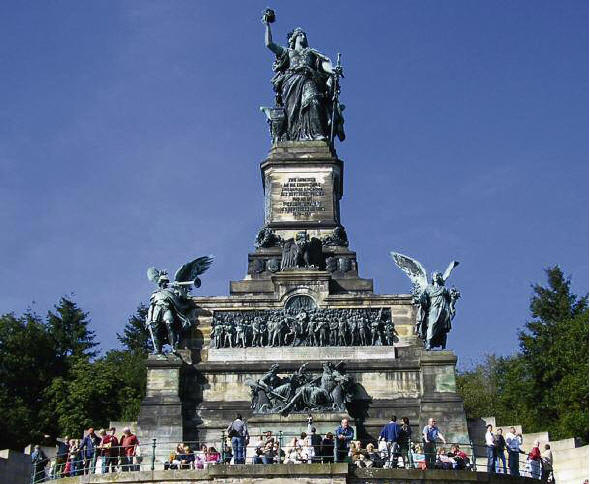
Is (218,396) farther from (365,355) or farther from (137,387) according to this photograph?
(137,387)

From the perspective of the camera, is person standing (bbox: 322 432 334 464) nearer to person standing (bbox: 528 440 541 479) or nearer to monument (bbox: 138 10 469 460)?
monument (bbox: 138 10 469 460)

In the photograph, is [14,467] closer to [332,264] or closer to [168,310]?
[168,310]

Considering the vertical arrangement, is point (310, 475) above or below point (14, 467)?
below

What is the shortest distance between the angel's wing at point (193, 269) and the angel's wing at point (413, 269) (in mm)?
6524

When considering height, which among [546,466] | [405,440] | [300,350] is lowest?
[546,466]

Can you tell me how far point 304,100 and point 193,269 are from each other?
904 centimetres

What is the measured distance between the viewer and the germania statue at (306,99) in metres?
38.4

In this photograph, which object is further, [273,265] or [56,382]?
[56,382]

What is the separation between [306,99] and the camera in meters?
38.2

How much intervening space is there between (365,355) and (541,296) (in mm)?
26980

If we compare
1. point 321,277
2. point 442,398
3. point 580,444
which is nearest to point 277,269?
point 321,277

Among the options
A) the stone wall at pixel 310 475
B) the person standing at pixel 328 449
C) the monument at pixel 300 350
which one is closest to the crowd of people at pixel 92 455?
the stone wall at pixel 310 475

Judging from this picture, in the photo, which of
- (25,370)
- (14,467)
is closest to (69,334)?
(25,370)

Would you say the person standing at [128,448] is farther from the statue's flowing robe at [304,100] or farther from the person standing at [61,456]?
the statue's flowing robe at [304,100]
